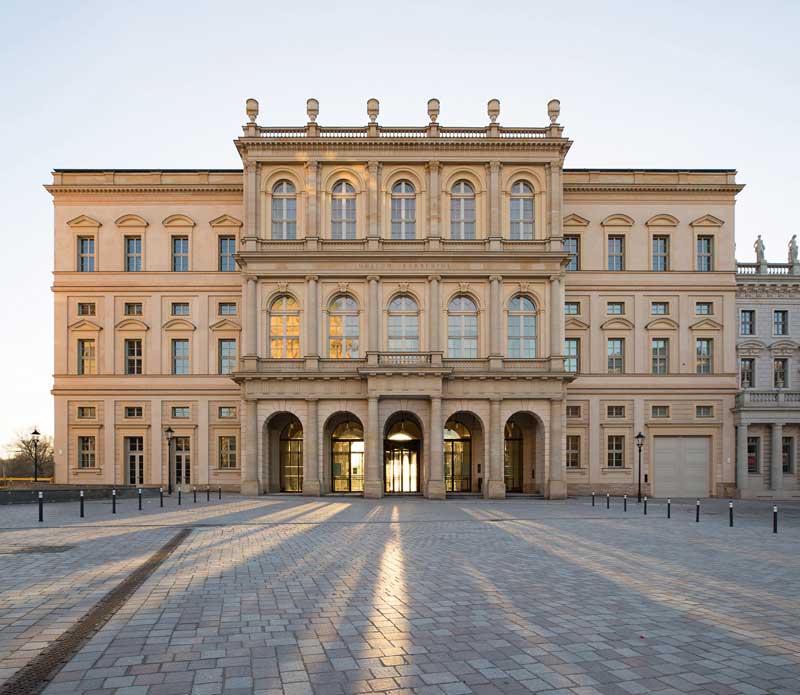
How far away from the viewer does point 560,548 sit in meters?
16.6

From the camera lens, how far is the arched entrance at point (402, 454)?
129 feet

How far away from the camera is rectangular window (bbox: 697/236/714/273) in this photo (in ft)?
134

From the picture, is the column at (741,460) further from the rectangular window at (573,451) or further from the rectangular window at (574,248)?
the rectangular window at (574,248)

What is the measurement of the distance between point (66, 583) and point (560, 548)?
12.0 m

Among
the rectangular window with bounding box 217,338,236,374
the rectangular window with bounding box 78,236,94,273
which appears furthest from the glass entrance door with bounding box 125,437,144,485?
the rectangular window with bounding box 78,236,94,273

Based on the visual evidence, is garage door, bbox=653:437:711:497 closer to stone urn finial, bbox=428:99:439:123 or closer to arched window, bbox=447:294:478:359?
arched window, bbox=447:294:478:359

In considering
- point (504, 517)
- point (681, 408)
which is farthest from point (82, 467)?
point (681, 408)

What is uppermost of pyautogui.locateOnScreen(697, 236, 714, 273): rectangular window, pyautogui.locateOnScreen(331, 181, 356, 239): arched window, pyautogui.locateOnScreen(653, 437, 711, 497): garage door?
pyautogui.locateOnScreen(331, 181, 356, 239): arched window

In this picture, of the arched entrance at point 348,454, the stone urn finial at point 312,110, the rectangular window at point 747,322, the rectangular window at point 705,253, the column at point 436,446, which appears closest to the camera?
the column at point 436,446

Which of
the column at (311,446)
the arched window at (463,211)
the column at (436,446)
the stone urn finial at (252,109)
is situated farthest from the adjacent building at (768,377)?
the stone urn finial at (252,109)

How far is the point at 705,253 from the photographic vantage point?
41000 mm

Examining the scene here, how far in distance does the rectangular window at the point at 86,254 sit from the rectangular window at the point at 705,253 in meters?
41.0

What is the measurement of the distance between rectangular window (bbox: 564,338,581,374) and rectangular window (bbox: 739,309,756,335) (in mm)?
11730

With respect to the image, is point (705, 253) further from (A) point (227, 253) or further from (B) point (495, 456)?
(A) point (227, 253)
